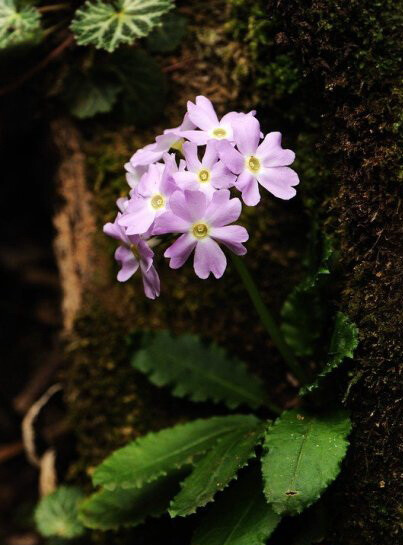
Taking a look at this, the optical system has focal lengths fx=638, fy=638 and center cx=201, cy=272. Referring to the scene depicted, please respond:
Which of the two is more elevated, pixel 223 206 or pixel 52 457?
pixel 223 206

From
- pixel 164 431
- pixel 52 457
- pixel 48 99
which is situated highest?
pixel 48 99

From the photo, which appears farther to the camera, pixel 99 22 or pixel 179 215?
pixel 99 22

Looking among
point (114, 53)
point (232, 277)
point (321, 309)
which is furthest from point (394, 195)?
point (114, 53)

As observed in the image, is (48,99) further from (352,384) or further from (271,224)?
(352,384)

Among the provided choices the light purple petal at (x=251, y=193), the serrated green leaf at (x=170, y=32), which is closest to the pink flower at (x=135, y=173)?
the light purple petal at (x=251, y=193)

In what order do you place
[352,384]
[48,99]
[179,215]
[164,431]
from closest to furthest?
[179,215], [352,384], [164,431], [48,99]
